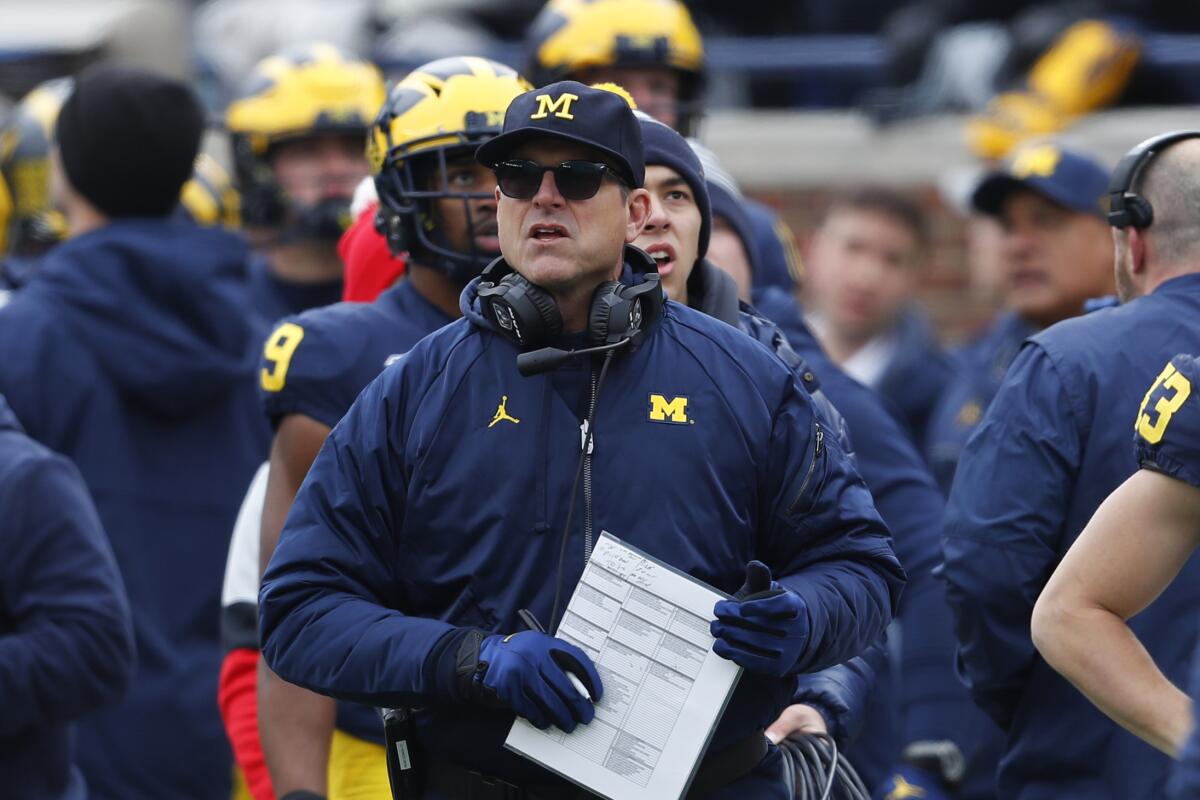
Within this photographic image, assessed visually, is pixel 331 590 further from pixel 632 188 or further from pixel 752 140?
pixel 752 140

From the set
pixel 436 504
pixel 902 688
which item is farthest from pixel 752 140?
pixel 436 504

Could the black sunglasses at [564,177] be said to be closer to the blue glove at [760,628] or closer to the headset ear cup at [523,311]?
the headset ear cup at [523,311]

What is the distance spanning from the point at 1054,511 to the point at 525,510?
1.40 m

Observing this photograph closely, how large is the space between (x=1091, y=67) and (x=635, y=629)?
800 centimetres

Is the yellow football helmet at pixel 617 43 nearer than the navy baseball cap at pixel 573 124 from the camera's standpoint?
No

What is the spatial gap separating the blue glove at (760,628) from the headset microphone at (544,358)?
1.41ft

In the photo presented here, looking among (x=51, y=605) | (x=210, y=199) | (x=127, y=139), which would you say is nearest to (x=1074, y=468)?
(x=51, y=605)

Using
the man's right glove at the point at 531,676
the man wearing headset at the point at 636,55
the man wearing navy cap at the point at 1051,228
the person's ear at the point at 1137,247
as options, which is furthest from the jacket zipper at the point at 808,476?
the man wearing navy cap at the point at 1051,228

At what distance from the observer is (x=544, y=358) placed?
3539mm

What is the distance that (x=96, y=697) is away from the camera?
4.73m

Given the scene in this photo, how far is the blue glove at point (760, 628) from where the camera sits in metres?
3.38

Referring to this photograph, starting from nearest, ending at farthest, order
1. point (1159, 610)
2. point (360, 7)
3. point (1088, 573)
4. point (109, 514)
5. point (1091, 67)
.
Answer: point (1088, 573) < point (1159, 610) < point (109, 514) < point (1091, 67) < point (360, 7)

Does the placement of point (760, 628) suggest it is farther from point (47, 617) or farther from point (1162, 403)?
point (47, 617)

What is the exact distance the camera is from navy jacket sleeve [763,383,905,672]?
3633 millimetres
